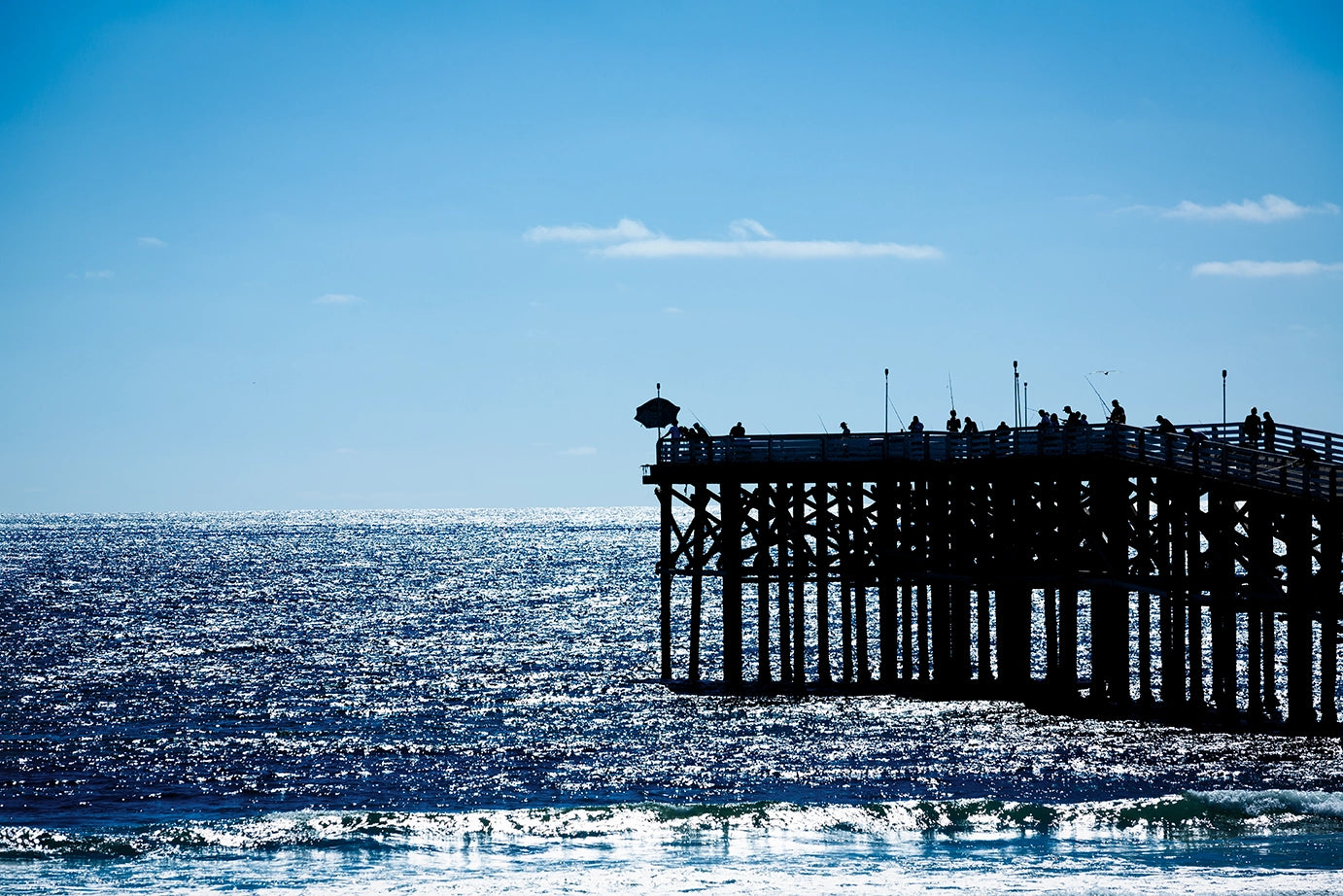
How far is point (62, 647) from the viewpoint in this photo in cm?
6425

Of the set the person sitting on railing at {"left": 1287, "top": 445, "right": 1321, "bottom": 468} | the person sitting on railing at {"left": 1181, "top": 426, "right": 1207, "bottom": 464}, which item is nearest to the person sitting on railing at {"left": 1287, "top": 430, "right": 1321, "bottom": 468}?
the person sitting on railing at {"left": 1287, "top": 445, "right": 1321, "bottom": 468}

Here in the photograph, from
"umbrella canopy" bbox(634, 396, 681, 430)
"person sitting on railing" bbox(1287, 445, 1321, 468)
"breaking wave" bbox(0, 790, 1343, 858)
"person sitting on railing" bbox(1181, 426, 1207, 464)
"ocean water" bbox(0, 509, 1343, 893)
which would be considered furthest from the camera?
"umbrella canopy" bbox(634, 396, 681, 430)

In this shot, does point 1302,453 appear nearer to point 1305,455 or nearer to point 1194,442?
point 1305,455

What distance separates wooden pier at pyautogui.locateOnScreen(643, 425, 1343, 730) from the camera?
112ft

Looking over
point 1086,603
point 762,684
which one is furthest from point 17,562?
point 762,684

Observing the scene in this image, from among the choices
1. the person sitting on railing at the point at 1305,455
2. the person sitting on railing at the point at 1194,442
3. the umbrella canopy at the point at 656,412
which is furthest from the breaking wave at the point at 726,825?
the umbrella canopy at the point at 656,412

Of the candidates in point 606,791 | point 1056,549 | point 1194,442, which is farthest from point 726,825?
point 1056,549

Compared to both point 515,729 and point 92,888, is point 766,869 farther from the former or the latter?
point 515,729

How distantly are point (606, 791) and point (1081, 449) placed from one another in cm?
1371

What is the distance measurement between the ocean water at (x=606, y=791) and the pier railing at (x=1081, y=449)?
529cm

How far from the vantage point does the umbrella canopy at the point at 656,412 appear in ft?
156

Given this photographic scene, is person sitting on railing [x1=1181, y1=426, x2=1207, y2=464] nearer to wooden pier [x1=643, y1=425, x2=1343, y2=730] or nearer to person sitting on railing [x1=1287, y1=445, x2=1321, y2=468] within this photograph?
wooden pier [x1=643, y1=425, x2=1343, y2=730]

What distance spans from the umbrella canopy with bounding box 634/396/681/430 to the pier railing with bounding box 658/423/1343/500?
2893 millimetres

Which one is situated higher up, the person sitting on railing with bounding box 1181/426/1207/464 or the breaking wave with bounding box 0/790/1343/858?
the person sitting on railing with bounding box 1181/426/1207/464
